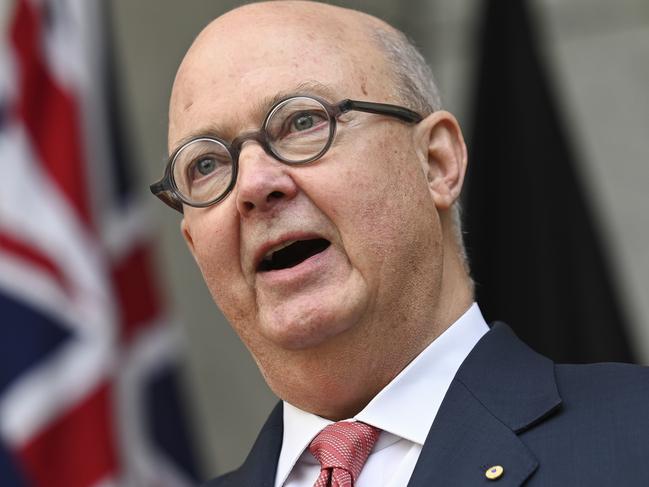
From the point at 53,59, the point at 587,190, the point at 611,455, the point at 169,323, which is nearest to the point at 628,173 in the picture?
the point at 587,190

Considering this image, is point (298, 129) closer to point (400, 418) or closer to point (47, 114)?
point (400, 418)

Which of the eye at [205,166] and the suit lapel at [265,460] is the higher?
the eye at [205,166]

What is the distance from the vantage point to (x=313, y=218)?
209cm

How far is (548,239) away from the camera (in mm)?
4855

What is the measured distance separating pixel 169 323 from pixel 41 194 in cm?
71

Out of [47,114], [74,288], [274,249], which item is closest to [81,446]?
[74,288]

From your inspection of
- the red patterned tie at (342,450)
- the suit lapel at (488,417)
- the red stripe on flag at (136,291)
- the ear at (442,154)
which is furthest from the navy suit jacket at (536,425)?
the red stripe on flag at (136,291)

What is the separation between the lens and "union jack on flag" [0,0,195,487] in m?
4.31

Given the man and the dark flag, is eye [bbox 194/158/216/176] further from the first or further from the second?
→ the dark flag

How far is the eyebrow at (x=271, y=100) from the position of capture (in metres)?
2.16

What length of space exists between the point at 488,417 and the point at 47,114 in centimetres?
296

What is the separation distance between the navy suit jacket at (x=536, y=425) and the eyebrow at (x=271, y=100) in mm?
535

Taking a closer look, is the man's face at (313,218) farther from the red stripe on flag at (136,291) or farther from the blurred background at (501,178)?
the red stripe on flag at (136,291)

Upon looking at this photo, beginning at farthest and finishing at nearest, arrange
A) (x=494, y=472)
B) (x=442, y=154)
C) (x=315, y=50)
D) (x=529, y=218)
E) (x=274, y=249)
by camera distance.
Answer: (x=529, y=218) < (x=442, y=154) < (x=315, y=50) < (x=274, y=249) < (x=494, y=472)
